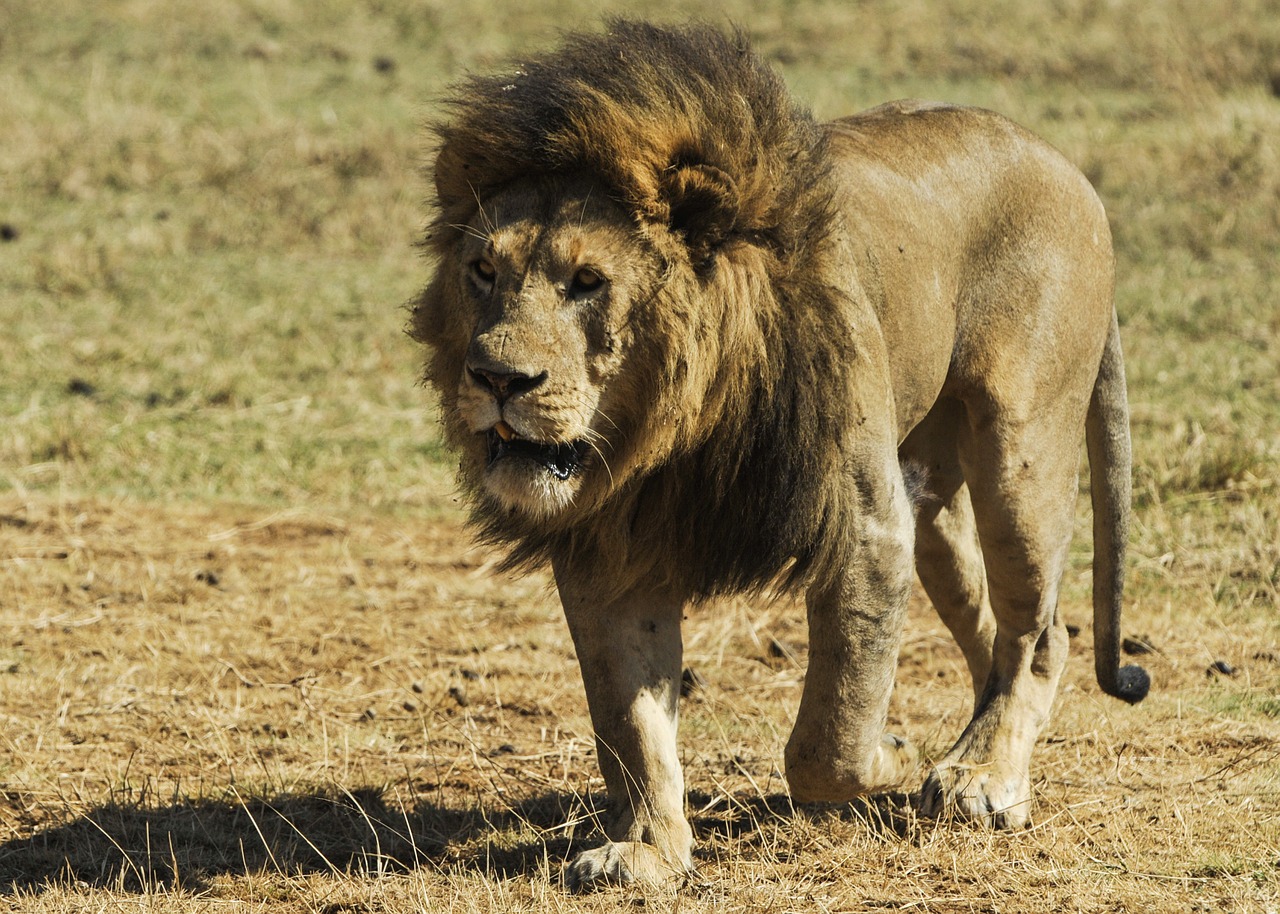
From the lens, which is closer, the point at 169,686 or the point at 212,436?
the point at 169,686

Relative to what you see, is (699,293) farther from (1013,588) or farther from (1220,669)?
(1220,669)

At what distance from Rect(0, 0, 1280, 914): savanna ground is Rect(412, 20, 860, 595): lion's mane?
27.0 inches

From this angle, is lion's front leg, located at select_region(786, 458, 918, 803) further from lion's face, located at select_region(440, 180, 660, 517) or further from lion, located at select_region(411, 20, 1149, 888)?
lion's face, located at select_region(440, 180, 660, 517)

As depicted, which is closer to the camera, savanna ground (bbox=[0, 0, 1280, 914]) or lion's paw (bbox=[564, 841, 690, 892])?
lion's paw (bbox=[564, 841, 690, 892])

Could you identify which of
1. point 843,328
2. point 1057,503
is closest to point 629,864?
point 843,328

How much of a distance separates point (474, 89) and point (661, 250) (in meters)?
0.53

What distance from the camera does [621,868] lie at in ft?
10.1

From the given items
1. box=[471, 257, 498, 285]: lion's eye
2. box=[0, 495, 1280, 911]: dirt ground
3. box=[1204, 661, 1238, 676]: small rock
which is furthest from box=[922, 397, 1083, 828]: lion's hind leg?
box=[471, 257, 498, 285]: lion's eye

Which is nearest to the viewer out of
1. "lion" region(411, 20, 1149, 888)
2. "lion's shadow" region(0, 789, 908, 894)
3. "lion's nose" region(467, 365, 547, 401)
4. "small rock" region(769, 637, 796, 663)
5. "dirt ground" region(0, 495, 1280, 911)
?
"lion's nose" region(467, 365, 547, 401)

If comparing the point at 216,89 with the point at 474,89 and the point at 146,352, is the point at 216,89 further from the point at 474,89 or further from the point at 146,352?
the point at 474,89

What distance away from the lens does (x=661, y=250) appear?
9.12ft

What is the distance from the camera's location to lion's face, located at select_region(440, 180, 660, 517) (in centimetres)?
269

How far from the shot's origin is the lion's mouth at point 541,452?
2.78 m

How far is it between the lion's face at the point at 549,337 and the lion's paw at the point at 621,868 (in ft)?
2.33
